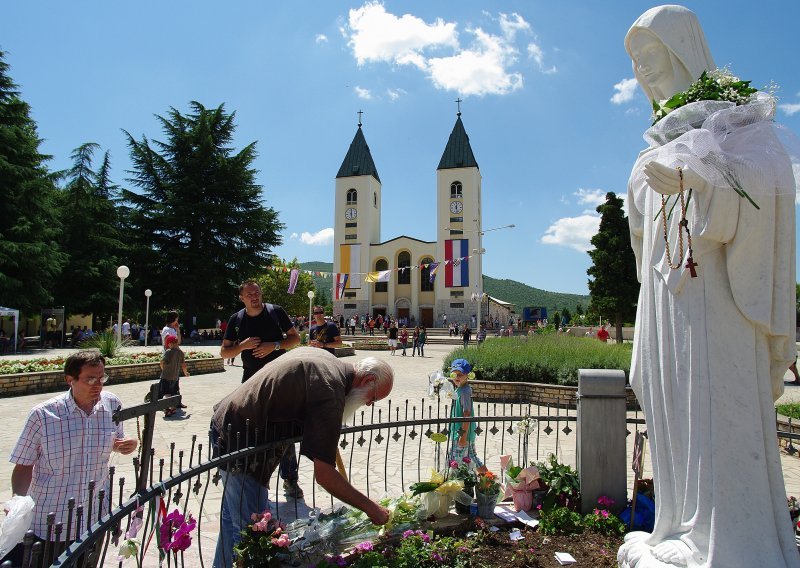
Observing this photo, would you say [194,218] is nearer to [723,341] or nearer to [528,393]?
[528,393]

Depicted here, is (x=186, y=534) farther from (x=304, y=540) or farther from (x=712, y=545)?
(x=712, y=545)

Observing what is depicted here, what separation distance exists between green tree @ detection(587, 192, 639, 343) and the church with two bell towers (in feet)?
63.0

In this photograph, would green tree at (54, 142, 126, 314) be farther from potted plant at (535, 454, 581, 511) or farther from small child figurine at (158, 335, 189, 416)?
potted plant at (535, 454, 581, 511)

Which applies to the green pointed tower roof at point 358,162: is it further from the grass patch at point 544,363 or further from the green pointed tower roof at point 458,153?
the grass patch at point 544,363

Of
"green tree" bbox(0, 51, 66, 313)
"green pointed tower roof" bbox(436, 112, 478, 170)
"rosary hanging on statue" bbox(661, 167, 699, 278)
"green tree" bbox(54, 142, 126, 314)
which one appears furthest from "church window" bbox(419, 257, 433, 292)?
"rosary hanging on statue" bbox(661, 167, 699, 278)

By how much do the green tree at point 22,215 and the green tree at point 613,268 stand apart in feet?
97.1

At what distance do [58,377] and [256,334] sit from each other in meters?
9.33

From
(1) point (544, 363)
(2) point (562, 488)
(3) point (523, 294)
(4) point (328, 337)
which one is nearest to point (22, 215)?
(4) point (328, 337)

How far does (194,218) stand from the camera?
36.6m

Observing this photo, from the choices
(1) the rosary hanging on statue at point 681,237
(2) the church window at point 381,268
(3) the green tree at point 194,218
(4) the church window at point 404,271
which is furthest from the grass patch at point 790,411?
(2) the church window at point 381,268

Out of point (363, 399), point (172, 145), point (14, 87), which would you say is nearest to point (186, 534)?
point (363, 399)

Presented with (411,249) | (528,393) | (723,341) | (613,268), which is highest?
(411,249)

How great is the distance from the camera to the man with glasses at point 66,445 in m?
2.62

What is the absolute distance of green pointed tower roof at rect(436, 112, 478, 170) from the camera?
2116 inches
